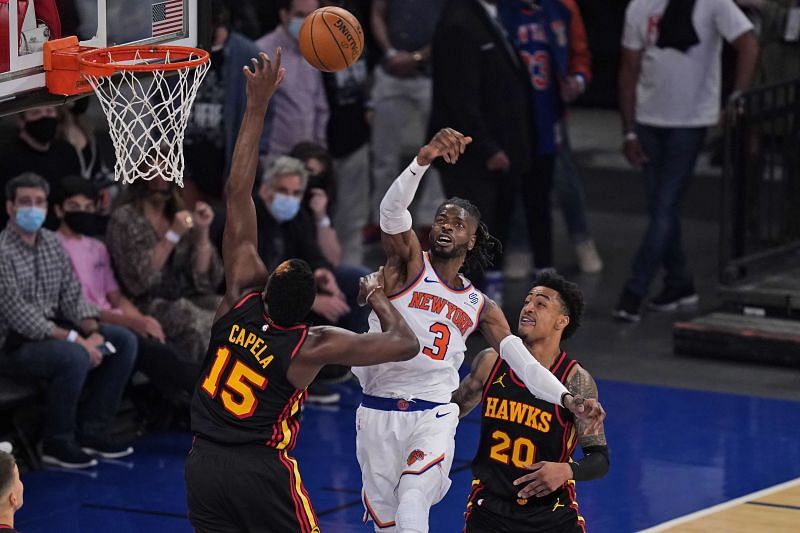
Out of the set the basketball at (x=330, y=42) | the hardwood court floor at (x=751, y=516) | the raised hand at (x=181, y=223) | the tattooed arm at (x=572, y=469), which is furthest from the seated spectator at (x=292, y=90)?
the tattooed arm at (x=572, y=469)

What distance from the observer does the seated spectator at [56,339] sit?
912cm

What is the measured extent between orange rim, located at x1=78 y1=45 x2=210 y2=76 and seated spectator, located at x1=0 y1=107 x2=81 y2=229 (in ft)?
7.87

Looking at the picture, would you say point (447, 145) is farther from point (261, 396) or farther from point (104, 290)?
point (104, 290)

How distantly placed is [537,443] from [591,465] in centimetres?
30

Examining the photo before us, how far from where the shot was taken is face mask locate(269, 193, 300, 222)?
1067 centimetres

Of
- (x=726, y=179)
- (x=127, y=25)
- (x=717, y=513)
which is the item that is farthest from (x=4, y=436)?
(x=726, y=179)

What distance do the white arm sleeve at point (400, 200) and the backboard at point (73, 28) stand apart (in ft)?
5.41

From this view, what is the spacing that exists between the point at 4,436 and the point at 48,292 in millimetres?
893

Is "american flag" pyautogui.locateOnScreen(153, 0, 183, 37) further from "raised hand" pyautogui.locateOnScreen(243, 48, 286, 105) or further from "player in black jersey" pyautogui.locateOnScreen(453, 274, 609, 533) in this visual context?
"player in black jersey" pyautogui.locateOnScreen(453, 274, 609, 533)

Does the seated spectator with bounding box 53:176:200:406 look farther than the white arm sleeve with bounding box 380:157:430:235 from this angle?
Yes

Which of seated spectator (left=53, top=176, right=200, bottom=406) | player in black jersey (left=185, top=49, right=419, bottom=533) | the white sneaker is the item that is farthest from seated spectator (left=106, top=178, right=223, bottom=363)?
the white sneaker

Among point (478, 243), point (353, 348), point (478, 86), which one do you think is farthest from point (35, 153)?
point (353, 348)

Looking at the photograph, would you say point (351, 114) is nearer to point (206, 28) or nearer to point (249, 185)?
point (206, 28)

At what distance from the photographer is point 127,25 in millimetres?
7980
